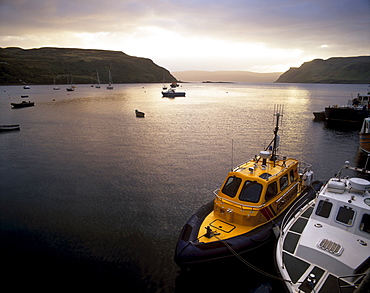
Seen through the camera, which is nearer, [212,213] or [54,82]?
[212,213]

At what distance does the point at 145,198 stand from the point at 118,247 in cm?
551

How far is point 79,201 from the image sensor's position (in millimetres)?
17531

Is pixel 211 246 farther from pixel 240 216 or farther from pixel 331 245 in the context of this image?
pixel 331 245

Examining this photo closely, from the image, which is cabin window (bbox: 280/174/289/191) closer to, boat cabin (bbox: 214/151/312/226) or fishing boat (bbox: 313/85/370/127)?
boat cabin (bbox: 214/151/312/226)

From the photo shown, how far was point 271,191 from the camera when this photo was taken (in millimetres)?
12266

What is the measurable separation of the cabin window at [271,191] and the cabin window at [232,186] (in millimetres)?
1487

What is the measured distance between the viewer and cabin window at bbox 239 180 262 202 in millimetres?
11634

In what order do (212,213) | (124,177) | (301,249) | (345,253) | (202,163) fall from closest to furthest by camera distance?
(345,253) → (301,249) → (212,213) → (124,177) → (202,163)

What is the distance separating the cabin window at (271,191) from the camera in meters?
11.9

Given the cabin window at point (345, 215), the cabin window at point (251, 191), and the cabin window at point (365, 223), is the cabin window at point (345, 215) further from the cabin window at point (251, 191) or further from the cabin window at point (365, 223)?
the cabin window at point (251, 191)

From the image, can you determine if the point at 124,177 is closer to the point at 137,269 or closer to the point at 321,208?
the point at 137,269

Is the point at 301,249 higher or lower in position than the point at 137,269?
higher

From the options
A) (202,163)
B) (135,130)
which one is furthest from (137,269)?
(135,130)

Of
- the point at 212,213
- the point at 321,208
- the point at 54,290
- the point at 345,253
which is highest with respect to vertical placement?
the point at 321,208
